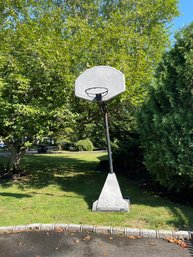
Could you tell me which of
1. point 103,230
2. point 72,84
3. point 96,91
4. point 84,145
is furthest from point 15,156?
point 84,145

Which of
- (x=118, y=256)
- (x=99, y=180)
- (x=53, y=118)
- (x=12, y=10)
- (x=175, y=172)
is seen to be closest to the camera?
(x=118, y=256)

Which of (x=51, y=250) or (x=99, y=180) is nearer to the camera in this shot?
(x=51, y=250)

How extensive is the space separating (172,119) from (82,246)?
336cm

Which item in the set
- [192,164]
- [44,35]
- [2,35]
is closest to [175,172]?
[192,164]

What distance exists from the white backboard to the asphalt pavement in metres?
3.22

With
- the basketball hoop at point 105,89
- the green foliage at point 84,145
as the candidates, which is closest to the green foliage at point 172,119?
the basketball hoop at point 105,89

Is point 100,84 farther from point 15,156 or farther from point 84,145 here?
point 84,145

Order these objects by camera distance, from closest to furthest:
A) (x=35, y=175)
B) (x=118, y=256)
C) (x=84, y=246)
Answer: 1. (x=118, y=256)
2. (x=84, y=246)
3. (x=35, y=175)

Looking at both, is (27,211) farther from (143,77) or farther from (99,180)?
(143,77)

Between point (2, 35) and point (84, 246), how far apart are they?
29.2ft

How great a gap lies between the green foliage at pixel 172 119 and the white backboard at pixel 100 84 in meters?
0.99

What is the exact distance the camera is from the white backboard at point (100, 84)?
619cm

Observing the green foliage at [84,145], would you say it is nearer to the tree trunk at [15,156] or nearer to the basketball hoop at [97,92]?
the tree trunk at [15,156]

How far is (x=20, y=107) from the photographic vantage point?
7.31 m
